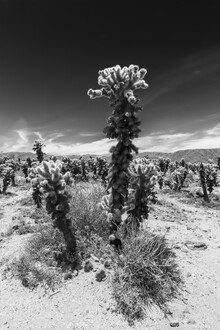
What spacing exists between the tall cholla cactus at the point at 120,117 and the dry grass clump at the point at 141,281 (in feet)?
4.11

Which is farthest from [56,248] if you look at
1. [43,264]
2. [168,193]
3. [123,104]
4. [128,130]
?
[168,193]

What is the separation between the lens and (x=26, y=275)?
4.78 metres

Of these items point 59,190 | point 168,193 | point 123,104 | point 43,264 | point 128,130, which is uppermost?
point 123,104

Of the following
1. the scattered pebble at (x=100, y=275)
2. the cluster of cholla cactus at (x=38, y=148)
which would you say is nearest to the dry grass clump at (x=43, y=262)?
the scattered pebble at (x=100, y=275)

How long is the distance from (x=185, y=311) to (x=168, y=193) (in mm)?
18927

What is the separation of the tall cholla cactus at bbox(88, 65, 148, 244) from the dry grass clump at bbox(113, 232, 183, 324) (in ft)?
4.11

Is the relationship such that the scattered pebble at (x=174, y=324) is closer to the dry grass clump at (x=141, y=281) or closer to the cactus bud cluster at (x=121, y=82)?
the dry grass clump at (x=141, y=281)

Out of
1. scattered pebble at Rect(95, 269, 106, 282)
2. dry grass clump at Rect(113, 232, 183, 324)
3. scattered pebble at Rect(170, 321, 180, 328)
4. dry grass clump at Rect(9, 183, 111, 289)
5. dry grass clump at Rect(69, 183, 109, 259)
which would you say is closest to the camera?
scattered pebble at Rect(170, 321, 180, 328)

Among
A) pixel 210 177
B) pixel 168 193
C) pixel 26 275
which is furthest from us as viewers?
pixel 168 193

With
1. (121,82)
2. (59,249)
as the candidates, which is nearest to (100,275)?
(59,249)

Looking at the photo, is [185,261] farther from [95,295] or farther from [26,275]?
[26,275]

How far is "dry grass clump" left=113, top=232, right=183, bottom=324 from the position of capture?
3.87 m

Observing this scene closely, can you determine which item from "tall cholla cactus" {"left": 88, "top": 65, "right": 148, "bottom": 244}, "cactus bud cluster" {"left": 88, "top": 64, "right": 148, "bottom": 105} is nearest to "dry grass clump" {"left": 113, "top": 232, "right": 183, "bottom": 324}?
"tall cholla cactus" {"left": 88, "top": 65, "right": 148, "bottom": 244}

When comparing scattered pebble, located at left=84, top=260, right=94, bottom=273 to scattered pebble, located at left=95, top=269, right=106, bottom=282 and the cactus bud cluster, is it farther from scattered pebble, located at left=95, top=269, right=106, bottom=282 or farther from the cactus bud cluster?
the cactus bud cluster
